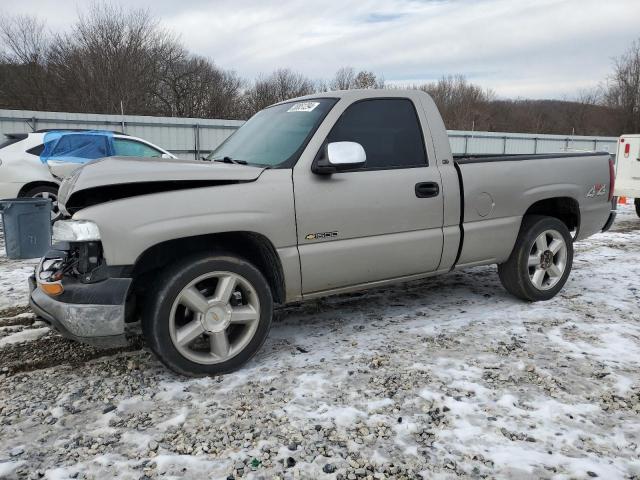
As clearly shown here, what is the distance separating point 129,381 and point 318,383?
121cm

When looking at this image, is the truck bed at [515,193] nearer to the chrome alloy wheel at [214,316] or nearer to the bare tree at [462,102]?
the chrome alloy wheel at [214,316]

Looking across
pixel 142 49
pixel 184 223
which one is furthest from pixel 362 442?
pixel 142 49

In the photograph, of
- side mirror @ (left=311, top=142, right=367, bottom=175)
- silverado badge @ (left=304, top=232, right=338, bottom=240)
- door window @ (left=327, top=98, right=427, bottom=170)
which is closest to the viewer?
side mirror @ (left=311, top=142, right=367, bottom=175)

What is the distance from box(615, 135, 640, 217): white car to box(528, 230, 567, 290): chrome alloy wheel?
676cm

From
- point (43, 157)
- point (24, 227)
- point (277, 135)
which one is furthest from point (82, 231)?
point (43, 157)

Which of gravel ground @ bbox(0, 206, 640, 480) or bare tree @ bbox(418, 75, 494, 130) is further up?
bare tree @ bbox(418, 75, 494, 130)

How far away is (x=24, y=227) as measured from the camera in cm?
648

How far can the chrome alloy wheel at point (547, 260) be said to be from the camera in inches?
178

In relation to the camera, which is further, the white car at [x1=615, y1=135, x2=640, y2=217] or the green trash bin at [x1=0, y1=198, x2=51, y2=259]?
the white car at [x1=615, y1=135, x2=640, y2=217]

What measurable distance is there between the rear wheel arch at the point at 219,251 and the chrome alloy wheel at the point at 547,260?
2.50 m

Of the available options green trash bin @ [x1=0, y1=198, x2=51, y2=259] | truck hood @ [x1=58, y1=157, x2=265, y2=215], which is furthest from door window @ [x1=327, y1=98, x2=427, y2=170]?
green trash bin @ [x1=0, y1=198, x2=51, y2=259]

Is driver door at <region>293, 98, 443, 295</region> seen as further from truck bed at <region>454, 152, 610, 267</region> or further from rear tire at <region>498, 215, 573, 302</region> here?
rear tire at <region>498, 215, 573, 302</region>

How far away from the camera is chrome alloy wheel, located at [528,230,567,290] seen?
4.52 metres

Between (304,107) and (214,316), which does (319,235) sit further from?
(304,107)
